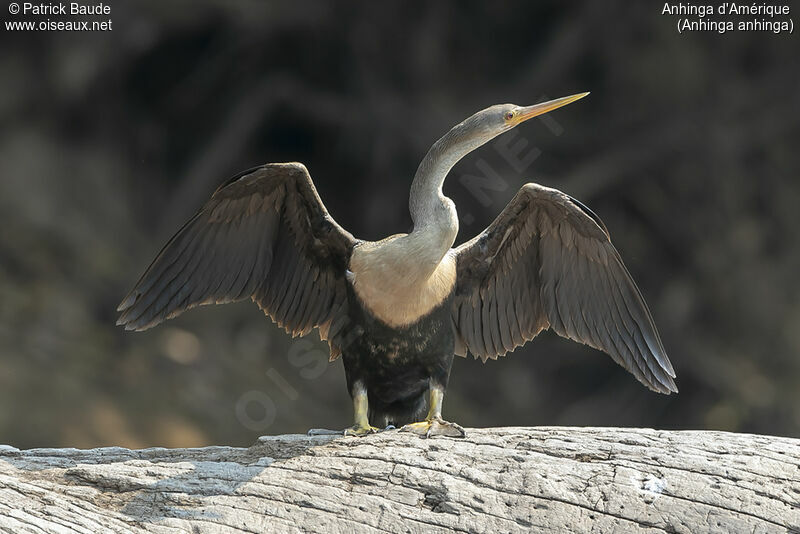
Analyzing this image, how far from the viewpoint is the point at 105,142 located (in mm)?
6262

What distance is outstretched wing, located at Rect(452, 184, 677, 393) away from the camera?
3797 millimetres

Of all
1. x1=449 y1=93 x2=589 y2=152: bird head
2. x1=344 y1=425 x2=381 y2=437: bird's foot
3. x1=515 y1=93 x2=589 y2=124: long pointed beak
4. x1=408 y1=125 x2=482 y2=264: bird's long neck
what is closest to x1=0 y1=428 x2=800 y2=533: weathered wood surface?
x1=344 y1=425 x2=381 y2=437: bird's foot

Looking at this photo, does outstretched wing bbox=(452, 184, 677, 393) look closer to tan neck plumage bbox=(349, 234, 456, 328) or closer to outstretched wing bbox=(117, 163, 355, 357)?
tan neck plumage bbox=(349, 234, 456, 328)

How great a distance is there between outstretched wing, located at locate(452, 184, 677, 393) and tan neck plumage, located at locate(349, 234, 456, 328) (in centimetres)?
34

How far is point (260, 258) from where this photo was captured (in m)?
3.87

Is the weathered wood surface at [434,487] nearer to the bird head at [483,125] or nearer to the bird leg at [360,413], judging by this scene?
the bird leg at [360,413]

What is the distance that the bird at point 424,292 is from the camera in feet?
11.8

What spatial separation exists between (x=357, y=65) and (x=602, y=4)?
1.52 m

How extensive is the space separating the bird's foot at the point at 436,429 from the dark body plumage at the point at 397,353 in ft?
0.91

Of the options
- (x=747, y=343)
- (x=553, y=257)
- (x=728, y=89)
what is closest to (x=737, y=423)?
(x=747, y=343)

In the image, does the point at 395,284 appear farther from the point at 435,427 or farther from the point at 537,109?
the point at 537,109

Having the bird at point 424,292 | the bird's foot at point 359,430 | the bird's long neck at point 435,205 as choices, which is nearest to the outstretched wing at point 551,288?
the bird at point 424,292

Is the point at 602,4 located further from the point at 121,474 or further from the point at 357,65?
the point at 121,474

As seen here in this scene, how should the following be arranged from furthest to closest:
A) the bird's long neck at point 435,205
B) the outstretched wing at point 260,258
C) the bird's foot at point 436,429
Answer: the outstretched wing at point 260,258 < the bird's long neck at point 435,205 < the bird's foot at point 436,429
